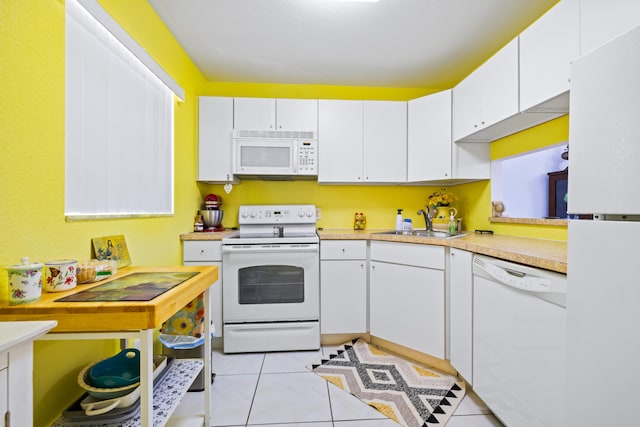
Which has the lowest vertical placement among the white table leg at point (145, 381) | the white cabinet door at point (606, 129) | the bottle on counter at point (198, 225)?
the white table leg at point (145, 381)

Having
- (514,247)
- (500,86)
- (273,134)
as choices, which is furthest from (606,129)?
(273,134)

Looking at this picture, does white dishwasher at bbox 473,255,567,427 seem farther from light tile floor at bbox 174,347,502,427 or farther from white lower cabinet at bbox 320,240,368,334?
white lower cabinet at bbox 320,240,368,334

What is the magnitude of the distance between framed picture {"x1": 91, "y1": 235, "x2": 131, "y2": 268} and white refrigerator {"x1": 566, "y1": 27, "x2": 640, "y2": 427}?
1.87 meters

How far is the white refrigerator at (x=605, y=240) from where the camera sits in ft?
2.40

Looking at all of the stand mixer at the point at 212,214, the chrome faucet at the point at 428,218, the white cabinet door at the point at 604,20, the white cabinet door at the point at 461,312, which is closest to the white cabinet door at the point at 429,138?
the chrome faucet at the point at 428,218

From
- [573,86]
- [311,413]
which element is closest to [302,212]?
[311,413]

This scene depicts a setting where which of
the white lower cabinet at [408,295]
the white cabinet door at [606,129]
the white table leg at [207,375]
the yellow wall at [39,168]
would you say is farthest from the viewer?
the white lower cabinet at [408,295]

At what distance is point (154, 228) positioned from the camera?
177 centimetres

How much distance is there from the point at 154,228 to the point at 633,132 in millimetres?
2188

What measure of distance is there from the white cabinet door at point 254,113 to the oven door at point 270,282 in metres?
1.09

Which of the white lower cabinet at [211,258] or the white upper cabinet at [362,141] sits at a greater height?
the white upper cabinet at [362,141]

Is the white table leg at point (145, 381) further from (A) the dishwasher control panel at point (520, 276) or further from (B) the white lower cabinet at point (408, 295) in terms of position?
(B) the white lower cabinet at point (408, 295)

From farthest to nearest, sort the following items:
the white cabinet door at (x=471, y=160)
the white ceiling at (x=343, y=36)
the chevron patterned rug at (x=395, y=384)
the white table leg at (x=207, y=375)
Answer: the white cabinet door at (x=471, y=160) → the white ceiling at (x=343, y=36) → the chevron patterned rug at (x=395, y=384) → the white table leg at (x=207, y=375)

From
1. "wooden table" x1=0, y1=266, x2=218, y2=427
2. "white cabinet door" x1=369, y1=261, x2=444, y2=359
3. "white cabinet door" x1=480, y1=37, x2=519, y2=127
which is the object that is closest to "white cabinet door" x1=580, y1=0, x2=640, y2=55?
"white cabinet door" x1=480, y1=37, x2=519, y2=127
